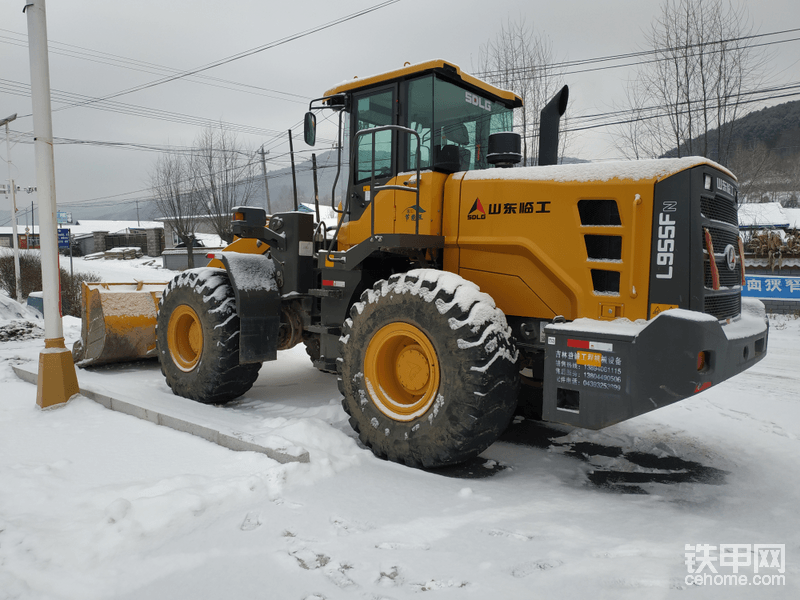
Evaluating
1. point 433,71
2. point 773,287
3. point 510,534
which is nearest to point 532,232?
point 433,71

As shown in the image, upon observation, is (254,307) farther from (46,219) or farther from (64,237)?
(64,237)

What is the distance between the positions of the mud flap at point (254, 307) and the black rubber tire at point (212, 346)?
178 mm

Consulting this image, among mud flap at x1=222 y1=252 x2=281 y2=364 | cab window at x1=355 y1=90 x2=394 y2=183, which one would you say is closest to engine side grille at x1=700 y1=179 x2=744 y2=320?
cab window at x1=355 y1=90 x2=394 y2=183

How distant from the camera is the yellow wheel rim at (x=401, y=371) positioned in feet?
13.6

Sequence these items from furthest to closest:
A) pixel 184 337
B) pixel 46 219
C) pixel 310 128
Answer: pixel 184 337, pixel 46 219, pixel 310 128

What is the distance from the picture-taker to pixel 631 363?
3.45 metres

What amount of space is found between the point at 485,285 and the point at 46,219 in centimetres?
413

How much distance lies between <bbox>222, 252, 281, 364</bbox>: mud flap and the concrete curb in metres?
0.77

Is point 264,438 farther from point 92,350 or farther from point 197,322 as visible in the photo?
point 92,350

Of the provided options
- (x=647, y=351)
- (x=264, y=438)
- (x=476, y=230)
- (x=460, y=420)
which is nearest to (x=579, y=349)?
(x=647, y=351)

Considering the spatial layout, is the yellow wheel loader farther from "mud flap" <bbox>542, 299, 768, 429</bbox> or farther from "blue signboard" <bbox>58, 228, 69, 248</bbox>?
"blue signboard" <bbox>58, 228, 69, 248</bbox>

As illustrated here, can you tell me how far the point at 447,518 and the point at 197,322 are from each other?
145 inches

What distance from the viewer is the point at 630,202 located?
12.1ft

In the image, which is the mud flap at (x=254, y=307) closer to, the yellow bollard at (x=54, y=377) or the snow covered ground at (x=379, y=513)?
the snow covered ground at (x=379, y=513)
